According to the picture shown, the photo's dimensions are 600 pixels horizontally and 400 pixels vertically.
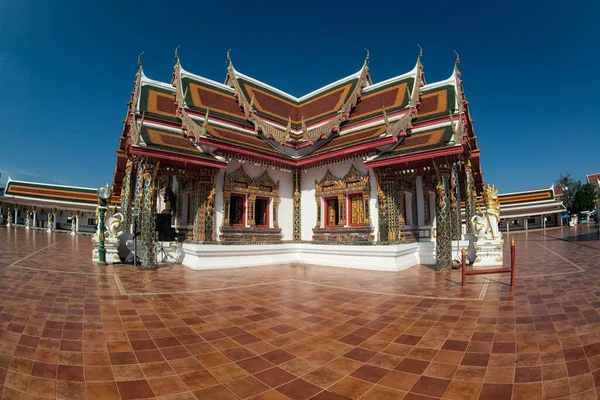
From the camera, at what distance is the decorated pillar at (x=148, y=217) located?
9234 mm

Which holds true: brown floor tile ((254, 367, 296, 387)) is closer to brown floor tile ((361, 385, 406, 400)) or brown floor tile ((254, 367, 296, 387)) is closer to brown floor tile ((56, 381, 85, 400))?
brown floor tile ((361, 385, 406, 400))

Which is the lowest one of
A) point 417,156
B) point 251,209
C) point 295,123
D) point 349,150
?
point 251,209

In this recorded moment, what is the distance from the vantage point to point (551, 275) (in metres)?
7.68

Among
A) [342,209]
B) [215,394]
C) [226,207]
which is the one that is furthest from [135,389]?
[342,209]

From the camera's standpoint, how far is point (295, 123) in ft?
50.0

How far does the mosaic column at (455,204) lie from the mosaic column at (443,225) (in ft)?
1.06

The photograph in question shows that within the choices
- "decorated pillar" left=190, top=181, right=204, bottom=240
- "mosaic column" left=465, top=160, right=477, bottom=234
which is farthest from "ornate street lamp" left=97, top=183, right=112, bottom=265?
"mosaic column" left=465, top=160, right=477, bottom=234

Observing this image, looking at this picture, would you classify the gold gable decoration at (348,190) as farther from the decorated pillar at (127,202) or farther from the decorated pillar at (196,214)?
the decorated pillar at (127,202)

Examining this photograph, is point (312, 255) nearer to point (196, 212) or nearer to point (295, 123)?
point (196, 212)

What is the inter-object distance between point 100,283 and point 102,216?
13.3ft

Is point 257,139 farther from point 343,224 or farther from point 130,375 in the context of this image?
point 130,375

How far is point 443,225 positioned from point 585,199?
2362 inches

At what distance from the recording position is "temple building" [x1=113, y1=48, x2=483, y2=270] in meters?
9.49

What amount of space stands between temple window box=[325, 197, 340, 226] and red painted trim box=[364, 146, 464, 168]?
233 centimetres
